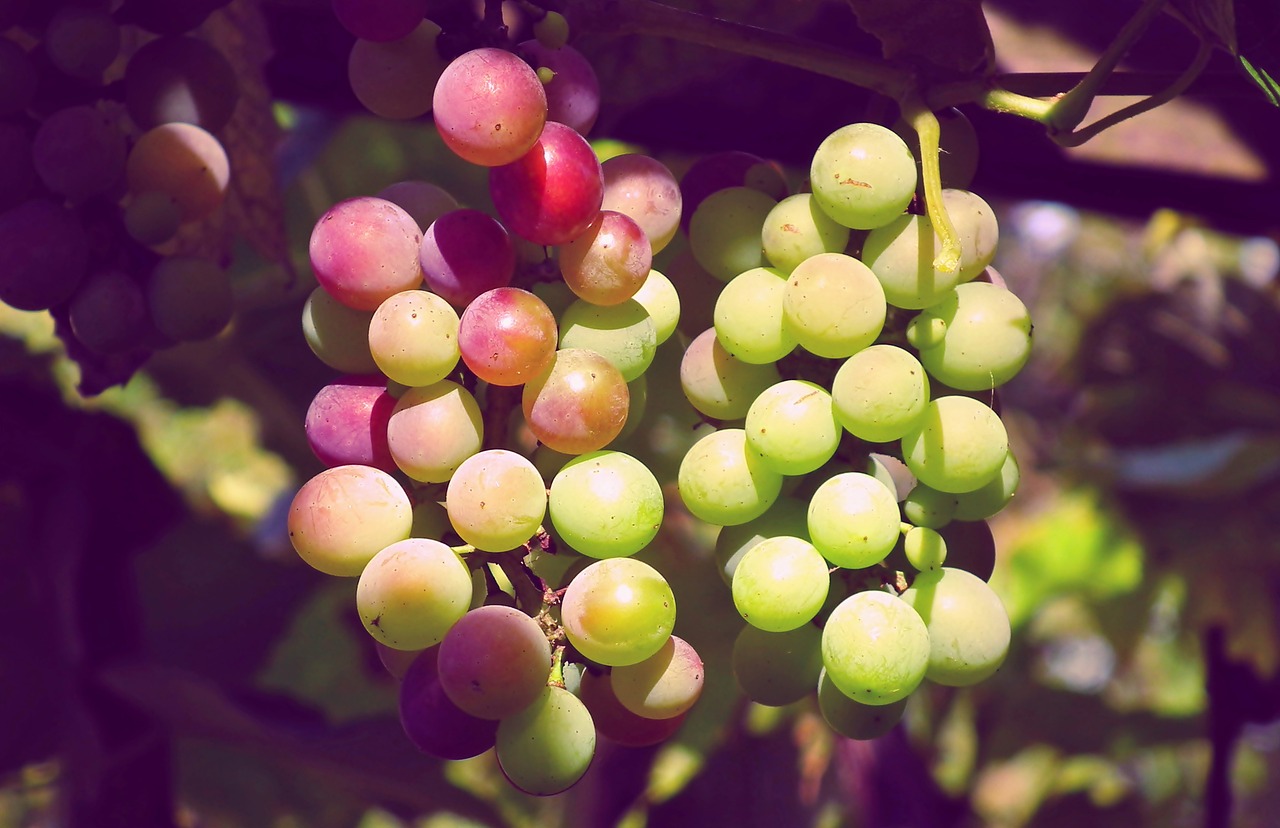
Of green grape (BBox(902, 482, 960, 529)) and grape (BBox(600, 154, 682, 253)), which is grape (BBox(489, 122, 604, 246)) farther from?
green grape (BBox(902, 482, 960, 529))

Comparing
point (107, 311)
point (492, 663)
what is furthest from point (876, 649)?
point (107, 311)

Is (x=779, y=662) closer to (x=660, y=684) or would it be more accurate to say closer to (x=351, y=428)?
(x=660, y=684)

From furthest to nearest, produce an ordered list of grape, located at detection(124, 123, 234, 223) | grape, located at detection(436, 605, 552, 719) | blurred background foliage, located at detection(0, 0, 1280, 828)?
blurred background foliage, located at detection(0, 0, 1280, 828)
grape, located at detection(124, 123, 234, 223)
grape, located at detection(436, 605, 552, 719)

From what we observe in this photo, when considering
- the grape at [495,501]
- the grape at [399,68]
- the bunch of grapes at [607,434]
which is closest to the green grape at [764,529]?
the bunch of grapes at [607,434]

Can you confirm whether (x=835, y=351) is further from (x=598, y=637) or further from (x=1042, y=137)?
(x=1042, y=137)

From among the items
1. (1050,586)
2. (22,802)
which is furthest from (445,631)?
(1050,586)

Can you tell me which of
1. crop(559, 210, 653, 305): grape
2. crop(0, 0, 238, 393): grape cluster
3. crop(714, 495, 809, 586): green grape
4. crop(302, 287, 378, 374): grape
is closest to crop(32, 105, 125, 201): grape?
crop(0, 0, 238, 393): grape cluster

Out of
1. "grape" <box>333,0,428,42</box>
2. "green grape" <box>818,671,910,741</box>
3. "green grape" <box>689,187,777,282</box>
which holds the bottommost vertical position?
"green grape" <box>818,671,910,741</box>
